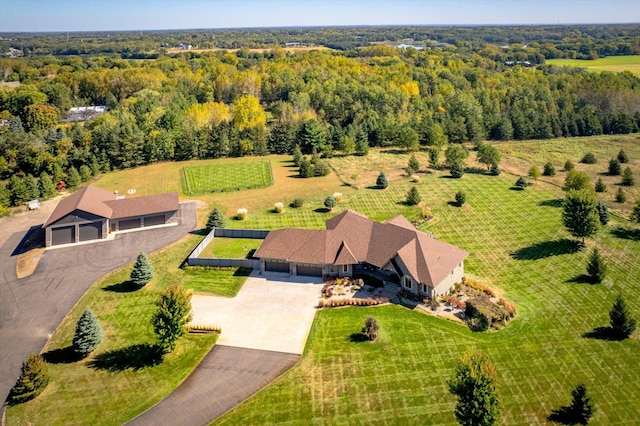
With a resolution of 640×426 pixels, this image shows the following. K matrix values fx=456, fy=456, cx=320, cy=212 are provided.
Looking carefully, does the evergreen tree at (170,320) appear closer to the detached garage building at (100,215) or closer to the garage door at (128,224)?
the detached garage building at (100,215)

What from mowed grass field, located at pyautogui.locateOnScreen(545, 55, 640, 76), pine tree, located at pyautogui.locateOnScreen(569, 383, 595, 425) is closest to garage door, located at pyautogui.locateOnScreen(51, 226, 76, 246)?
pine tree, located at pyautogui.locateOnScreen(569, 383, 595, 425)

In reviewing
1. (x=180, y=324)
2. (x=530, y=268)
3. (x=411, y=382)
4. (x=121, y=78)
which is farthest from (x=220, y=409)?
(x=121, y=78)

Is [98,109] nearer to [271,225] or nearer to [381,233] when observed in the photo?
[271,225]

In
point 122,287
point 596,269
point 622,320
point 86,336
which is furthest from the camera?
point 122,287

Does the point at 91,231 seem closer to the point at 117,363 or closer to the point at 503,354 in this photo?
the point at 117,363

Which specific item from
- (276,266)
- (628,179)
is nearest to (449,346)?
(276,266)
